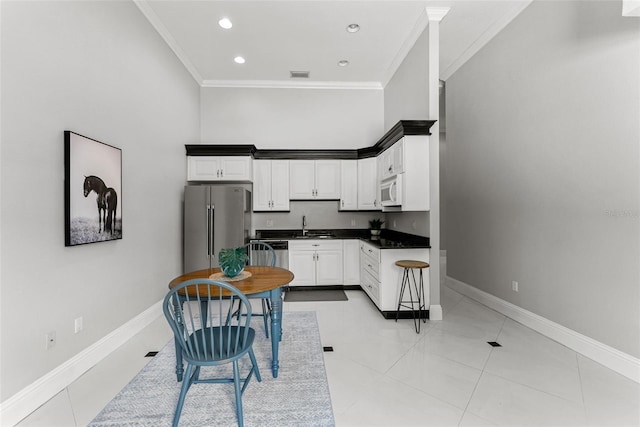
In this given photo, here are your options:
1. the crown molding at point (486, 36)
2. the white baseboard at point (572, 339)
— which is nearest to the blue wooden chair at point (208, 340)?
the white baseboard at point (572, 339)

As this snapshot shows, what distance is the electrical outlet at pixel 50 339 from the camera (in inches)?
81.0

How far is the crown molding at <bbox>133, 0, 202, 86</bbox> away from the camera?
3.28 metres

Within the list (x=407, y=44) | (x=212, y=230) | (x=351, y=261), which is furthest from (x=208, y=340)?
(x=407, y=44)

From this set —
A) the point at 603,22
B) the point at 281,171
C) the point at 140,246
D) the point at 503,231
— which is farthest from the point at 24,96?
the point at 503,231

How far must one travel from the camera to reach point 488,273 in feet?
12.9

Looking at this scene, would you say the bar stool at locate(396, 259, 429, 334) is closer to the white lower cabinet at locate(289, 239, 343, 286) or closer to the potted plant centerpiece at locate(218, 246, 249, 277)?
the white lower cabinet at locate(289, 239, 343, 286)

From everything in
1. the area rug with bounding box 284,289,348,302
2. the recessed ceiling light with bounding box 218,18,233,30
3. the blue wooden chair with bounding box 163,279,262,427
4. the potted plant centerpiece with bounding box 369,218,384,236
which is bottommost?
the area rug with bounding box 284,289,348,302

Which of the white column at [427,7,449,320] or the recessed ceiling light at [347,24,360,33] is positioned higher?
the recessed ceiling light at [347,24,360,33]

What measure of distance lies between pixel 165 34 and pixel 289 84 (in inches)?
83.0

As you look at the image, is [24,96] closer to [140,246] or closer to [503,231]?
[140,246]

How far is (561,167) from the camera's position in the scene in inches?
113

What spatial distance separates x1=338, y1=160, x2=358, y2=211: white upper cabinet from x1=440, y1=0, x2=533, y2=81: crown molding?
6.70 feet

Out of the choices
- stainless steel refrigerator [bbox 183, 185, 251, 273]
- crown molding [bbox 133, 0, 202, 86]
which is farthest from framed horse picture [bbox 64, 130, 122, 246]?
crown molding [bbox 133, 0, 202, 86]

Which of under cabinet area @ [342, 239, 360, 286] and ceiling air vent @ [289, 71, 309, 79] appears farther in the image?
ceiling air vent @ [289, 71, 309, 79]
